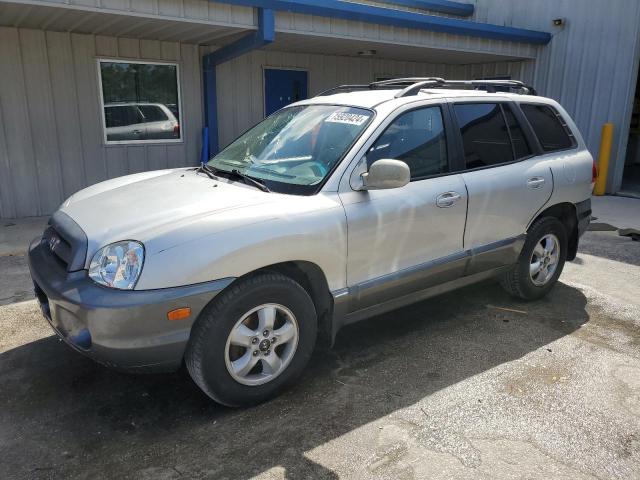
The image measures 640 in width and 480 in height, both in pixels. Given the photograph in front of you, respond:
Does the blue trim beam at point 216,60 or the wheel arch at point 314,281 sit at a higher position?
the blue trim beam at point 216,60

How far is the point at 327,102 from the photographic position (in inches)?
159

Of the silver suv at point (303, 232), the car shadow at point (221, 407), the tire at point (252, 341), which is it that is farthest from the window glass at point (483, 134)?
the tire at point (252, 341)

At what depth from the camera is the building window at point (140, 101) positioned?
27.1ft

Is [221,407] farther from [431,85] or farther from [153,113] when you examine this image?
[153,113]

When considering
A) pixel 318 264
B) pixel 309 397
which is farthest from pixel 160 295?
pixel 309 397


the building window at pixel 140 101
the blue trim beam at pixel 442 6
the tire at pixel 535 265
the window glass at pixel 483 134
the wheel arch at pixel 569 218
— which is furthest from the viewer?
the blue trim beam at pixel 442 6

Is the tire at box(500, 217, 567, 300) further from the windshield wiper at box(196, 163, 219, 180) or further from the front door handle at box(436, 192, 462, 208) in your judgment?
the windshield wiper at box(196, 163, 219, 180)

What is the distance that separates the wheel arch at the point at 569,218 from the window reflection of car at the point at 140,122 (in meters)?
6.31

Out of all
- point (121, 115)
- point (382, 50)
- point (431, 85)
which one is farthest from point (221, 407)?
point (382, 50)

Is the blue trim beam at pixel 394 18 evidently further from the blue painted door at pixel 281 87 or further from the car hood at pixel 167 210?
the car hood at pixel 167 210

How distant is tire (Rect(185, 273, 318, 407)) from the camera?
2865mm

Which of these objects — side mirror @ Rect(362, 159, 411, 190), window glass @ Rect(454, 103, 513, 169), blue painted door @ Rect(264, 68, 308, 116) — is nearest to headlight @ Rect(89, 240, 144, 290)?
side mirror @ Rect(362, 159, 411, 190)

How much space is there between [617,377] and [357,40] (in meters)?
6.46

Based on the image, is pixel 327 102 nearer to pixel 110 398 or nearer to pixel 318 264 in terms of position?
pixel 318 264
